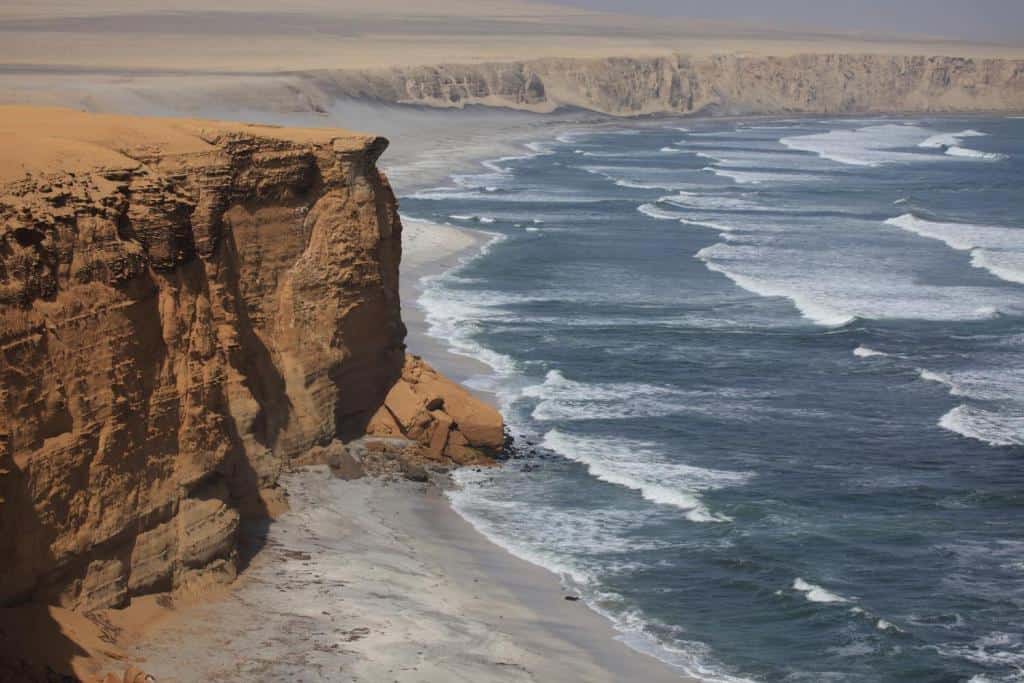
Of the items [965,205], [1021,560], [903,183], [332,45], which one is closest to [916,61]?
[332,45]

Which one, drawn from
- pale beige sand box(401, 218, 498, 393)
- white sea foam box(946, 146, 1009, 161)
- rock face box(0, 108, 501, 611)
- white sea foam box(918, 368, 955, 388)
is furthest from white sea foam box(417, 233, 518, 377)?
white sea foam box(946, 146, 1009, 161)

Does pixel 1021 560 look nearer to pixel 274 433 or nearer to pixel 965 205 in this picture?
pixel 274 433

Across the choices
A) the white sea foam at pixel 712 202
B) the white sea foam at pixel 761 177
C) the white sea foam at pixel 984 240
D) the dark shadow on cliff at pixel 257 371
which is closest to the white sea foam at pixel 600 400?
the dark shadow on cliff at pixel 257 371

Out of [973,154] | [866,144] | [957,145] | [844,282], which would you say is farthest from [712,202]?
[957,145]

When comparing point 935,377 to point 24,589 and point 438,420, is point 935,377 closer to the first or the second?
point 438,420

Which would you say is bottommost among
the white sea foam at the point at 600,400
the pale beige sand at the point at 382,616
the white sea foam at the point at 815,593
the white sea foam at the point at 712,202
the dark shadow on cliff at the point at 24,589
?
the white sea foam at the point at 712,202

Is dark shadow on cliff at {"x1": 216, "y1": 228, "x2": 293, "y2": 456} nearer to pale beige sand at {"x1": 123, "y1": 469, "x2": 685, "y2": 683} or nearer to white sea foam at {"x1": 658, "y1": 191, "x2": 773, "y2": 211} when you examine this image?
pale beige sand at {"x1": 123, "y1": 469, "x2": 685, "y2": 683}

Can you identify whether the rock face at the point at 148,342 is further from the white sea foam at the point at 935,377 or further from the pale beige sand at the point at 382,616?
the white sea foam at the point at 935,377
